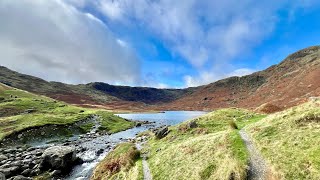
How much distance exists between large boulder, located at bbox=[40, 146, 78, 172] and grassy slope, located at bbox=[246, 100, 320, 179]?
3014cm

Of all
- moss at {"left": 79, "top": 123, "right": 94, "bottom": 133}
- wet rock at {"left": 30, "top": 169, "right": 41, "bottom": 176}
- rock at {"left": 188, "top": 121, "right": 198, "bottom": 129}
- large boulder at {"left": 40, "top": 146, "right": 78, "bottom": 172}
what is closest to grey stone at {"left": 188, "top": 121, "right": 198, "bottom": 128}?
rock at {"left": 188, "top": 121, "right": 198, "bottom": 129}

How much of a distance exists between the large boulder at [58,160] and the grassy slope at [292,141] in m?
30.1

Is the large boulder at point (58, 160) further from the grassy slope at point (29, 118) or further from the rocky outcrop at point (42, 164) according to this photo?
the grassy slope at point (29, 118)

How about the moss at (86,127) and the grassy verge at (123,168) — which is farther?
the moss at (86,127)

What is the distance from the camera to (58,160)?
4531 centimetres

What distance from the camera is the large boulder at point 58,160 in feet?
147

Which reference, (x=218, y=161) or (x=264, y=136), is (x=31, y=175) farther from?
(x=264, y=136)

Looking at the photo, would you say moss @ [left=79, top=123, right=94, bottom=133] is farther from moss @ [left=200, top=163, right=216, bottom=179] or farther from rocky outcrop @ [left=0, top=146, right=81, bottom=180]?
moss @ [left=200, top=163, right=216, bottom=179]

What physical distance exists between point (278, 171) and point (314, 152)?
420cm

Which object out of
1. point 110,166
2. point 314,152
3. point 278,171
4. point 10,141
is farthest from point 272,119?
point 10,141

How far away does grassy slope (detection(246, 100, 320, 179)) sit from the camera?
76.0 ft

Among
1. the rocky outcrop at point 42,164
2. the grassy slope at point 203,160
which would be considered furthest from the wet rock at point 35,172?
the grassy slope at point 203,160

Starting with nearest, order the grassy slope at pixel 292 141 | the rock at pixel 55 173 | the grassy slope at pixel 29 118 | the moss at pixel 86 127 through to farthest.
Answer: the grassy slope at pixel 292 141
the rock at pixel 55 173
the grassy slope at pixel 29 118
the moss at pixel 86 127

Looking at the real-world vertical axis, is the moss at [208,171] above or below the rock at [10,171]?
above
